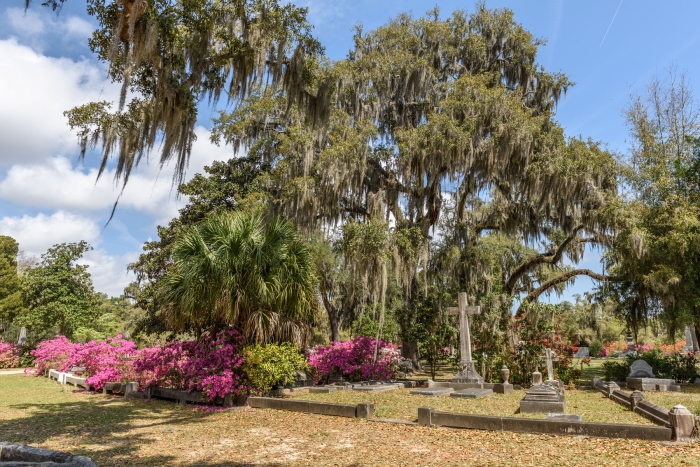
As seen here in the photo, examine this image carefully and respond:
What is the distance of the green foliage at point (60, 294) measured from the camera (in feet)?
82.1

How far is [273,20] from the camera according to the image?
8922mm

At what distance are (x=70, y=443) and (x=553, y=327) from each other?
13173 millimetres

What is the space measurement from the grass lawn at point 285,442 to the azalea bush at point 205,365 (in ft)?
2.29

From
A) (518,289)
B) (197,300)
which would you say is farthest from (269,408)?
(518,289)

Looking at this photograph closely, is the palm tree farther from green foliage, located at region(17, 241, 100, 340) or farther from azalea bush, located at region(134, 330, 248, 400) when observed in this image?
green foliage, located at region(17, 241, 100, 340)

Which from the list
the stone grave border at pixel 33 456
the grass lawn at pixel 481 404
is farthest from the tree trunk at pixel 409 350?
the stone grave border at pixel 33 456

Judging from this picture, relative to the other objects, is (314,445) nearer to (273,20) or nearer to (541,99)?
(273,20)

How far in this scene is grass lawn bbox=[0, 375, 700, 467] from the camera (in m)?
5.55

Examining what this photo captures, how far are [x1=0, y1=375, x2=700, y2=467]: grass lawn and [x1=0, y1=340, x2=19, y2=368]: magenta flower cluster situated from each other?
20.0 metres

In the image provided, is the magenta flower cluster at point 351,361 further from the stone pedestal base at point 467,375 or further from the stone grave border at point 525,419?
the stone grave border at point 525,419

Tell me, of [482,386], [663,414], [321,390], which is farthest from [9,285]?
[663,414]

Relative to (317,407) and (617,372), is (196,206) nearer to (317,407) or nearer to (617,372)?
(317,407)

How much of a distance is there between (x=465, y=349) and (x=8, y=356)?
87.9 ft

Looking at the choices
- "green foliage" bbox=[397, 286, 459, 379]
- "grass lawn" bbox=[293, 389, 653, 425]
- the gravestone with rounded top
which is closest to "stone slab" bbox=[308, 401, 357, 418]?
"grass lawn" bbox=[293, 389, 653, 425]
